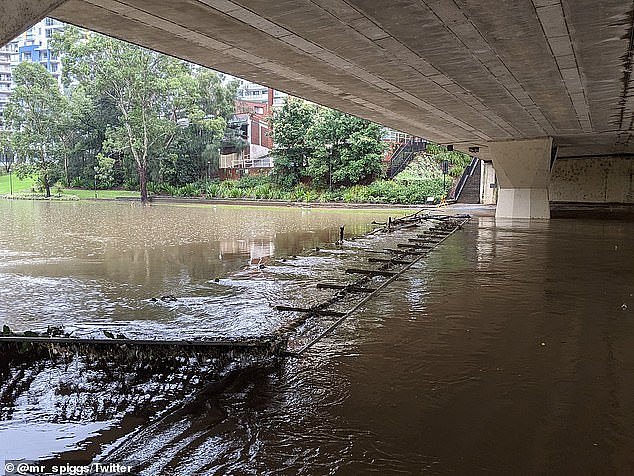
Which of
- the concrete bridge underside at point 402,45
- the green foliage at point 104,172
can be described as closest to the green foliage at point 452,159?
the green foliage at point 104,172

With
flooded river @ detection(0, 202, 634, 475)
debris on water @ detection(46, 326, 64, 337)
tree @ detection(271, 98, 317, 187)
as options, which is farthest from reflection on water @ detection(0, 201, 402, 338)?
tree @ detection(271, 98, 317, 187)

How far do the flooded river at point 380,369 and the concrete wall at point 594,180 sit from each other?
1166 inches

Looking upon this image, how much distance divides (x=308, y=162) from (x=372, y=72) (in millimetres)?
37391

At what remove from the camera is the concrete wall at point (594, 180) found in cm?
3972

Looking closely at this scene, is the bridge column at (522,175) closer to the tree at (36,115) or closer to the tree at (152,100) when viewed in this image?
the tree at (152,100)

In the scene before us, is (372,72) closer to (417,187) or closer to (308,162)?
(417,187)

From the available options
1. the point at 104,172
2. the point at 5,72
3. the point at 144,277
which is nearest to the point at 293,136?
the point at 104,172

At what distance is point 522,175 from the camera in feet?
85.6

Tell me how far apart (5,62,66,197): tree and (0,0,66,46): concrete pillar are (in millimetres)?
54072

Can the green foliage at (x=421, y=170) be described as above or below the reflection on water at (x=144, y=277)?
above

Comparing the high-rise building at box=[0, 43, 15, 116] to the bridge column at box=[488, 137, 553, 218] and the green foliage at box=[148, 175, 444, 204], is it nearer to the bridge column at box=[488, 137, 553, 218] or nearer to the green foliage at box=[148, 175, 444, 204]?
the green foliage at box=[148, 175, 444, 204]

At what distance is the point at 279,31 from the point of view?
830 centimetres

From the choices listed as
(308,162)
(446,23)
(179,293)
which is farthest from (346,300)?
(308,162)

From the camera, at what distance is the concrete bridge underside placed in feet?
23.8
